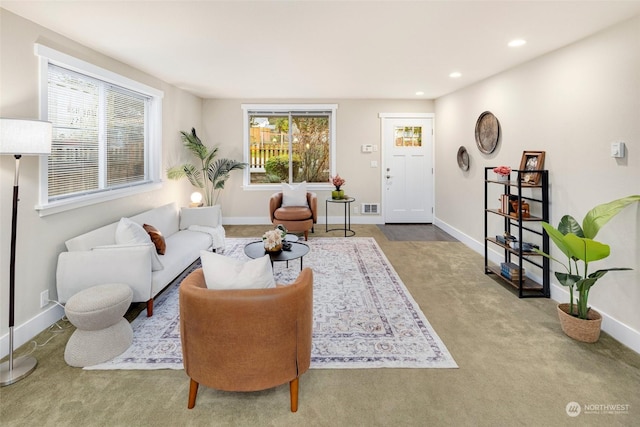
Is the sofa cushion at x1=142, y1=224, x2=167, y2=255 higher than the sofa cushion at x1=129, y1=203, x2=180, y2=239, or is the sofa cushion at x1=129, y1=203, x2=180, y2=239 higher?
the sofa cushion at x1=129, y1=203, x2=180, y2=239

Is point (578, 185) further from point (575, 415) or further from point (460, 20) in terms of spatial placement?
point (575, 415)

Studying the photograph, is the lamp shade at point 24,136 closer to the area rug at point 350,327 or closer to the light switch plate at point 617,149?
the area rug at point 350,327

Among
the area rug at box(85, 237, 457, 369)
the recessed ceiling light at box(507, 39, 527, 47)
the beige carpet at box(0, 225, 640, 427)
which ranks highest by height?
the recessed ceiling light at box(507, 39, 527, 47)

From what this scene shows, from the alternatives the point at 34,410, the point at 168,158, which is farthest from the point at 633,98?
the point at 168,158

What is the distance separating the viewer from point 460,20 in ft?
8.99

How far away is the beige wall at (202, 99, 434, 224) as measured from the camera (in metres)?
6.70

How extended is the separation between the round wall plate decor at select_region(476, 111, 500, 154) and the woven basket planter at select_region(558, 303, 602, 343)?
247 centimetres

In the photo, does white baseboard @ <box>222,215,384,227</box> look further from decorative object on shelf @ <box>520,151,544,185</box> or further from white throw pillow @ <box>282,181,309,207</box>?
decorative object on shelf @ <box>520,151,544,185</box>

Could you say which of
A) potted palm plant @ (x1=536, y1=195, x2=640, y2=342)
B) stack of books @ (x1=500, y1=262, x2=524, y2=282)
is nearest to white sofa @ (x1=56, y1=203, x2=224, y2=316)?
potted palm plant @ (x1=536, y1=195, x2=640, y2=342)

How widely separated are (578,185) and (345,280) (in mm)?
2383

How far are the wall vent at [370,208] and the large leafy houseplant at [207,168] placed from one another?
2523mm

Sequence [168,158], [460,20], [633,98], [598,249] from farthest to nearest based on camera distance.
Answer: [168,158] < [460,20] < [633,98] < [598,249]

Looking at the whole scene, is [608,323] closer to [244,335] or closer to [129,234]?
[244,335]

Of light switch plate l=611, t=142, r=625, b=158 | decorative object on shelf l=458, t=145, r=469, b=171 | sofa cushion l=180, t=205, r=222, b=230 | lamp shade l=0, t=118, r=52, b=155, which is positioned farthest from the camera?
Result: decorative object on shelf l=458, t=145, r=469, b=171
